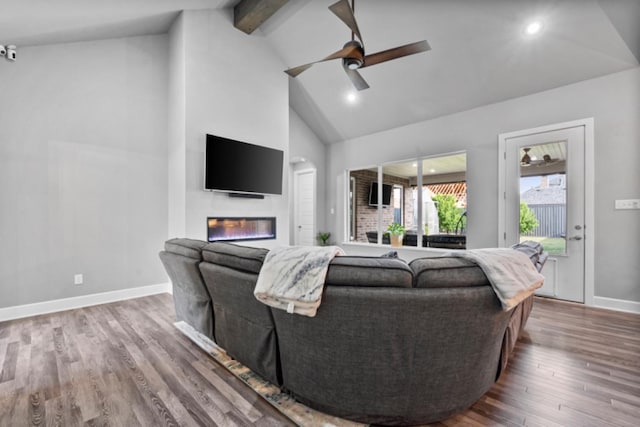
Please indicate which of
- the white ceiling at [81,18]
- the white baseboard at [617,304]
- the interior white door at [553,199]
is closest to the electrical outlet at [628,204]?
the interior white door at [553,199]

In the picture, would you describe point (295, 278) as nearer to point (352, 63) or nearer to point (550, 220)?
point (352, 63)

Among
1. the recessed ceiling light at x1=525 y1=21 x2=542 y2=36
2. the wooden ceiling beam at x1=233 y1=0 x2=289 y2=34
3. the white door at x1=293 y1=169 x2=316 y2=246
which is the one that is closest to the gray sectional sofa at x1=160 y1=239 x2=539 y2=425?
the recessed ceiling light at x1=525 y1=21 x2=542 y2=36

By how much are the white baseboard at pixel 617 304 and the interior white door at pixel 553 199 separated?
0.48ft

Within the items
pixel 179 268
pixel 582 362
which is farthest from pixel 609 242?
pixel 179 268

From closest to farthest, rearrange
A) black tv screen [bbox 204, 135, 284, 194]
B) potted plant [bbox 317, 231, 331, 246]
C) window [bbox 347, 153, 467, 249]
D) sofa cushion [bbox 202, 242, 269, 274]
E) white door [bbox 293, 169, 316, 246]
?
sofa cushion [bbox 202, 242, 269, 274], black tv screen [bbox 204, 135, 284, 194], window [bbox 347, 153, 467, 249], potted plant [bbox 317, 231, 331, 246], white door [bbox 293, 169, 316, 246]

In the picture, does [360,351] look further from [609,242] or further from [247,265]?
[609,242]

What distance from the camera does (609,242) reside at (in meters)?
3.45

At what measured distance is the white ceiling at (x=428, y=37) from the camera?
10.1 ft

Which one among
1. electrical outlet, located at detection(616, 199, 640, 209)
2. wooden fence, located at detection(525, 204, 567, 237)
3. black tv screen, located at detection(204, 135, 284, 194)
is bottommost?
wooden fence, located at detection(525, 204, 567, 237)

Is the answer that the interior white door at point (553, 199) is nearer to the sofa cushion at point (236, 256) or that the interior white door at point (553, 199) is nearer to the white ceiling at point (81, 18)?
the sofa cushion at point (236, 256)

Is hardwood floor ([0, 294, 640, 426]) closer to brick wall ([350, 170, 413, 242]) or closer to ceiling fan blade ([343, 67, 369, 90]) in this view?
ceiling fan blade ([343, 67, 369, 90])

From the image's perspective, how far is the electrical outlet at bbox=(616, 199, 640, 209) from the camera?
10.8 ft

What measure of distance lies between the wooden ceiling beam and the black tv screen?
178 cm

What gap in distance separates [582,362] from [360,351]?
6.47 feet
